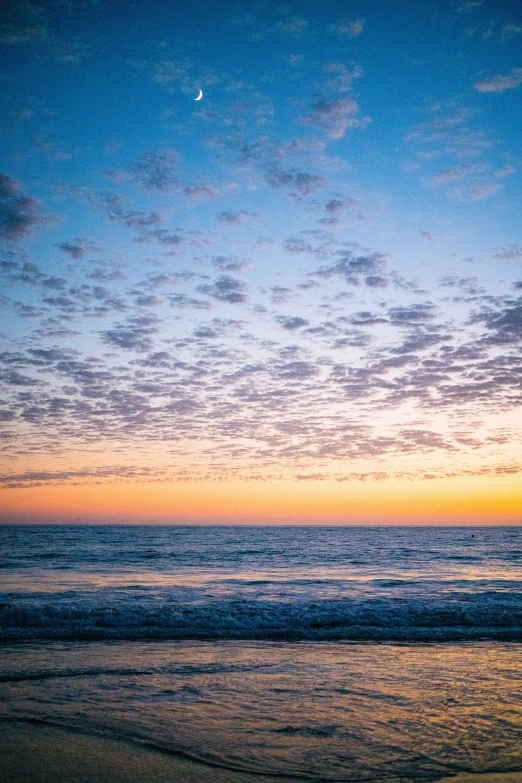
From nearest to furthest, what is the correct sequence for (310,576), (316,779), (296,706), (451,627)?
(316,779) → (296,706) → (451,627) → (310,576)

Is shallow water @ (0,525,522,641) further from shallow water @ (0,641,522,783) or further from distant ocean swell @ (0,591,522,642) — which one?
shallow water @ (0,641,522,783)

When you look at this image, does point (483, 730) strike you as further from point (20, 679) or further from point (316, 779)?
point (20, 679)

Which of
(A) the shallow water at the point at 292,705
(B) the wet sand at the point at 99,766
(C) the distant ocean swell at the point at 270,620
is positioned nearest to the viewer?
(B) the wet sand at the point at 99,766

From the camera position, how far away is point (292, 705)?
6984 millimetres

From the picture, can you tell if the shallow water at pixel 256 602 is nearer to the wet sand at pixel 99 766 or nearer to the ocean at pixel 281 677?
the ocean at pixel 281 677

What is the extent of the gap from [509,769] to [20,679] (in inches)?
284

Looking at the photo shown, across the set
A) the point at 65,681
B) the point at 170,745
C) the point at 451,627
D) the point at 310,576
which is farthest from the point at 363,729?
the point at 310,576

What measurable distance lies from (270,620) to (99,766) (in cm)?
1122

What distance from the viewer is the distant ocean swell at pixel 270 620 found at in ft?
42.7

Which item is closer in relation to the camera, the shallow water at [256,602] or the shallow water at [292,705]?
the shallow water at [292,705]

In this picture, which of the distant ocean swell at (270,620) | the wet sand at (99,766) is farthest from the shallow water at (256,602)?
the wet sand at (99,766)

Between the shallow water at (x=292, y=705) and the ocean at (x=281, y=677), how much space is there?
1.0 inches

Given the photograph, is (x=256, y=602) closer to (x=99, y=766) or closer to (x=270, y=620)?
(x=270, y=620)

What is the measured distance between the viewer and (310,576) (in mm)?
29094
